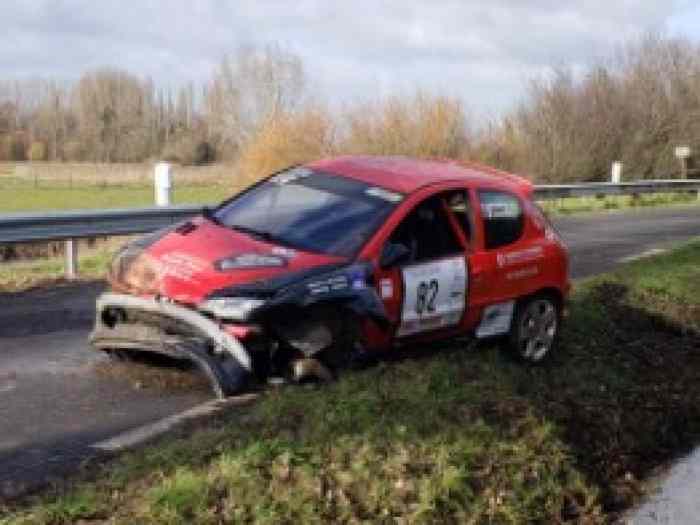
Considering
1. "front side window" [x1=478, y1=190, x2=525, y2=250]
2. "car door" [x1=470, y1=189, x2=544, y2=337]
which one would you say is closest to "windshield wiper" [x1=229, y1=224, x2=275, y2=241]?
"car door" [x1=470, y1=189, x2=544, y2=337]

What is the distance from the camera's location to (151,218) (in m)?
14.4

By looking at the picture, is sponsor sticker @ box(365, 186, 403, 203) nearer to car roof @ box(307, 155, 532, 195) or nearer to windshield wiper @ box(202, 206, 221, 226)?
Answer: car roof @ box(307, 155, 532, 195)

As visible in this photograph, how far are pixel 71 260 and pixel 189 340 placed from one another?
20.5 ft

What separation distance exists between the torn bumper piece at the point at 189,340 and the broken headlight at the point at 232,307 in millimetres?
67

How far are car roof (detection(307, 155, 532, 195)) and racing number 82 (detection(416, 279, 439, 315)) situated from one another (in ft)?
2.35

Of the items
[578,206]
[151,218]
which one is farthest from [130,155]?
[151,218]

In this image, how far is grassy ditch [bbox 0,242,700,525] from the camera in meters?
4.87

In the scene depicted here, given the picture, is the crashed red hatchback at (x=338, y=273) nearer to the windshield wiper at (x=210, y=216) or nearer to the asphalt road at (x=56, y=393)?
the windshield wiper at (x=210, y=216)

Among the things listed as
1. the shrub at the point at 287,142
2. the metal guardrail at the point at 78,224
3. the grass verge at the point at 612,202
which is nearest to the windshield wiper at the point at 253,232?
the metal guardrail at the point at 78,224

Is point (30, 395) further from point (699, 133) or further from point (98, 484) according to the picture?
point (699, 133)

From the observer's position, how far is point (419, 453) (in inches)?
221

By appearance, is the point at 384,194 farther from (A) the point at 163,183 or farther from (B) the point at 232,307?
(A) the point at 163,183

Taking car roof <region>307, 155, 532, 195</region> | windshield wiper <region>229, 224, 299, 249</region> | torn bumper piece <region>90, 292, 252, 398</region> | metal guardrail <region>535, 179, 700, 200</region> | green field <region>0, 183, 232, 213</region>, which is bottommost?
green field <region>0, 183, 232, 213</region>

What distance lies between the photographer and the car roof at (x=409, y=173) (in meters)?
7.91
